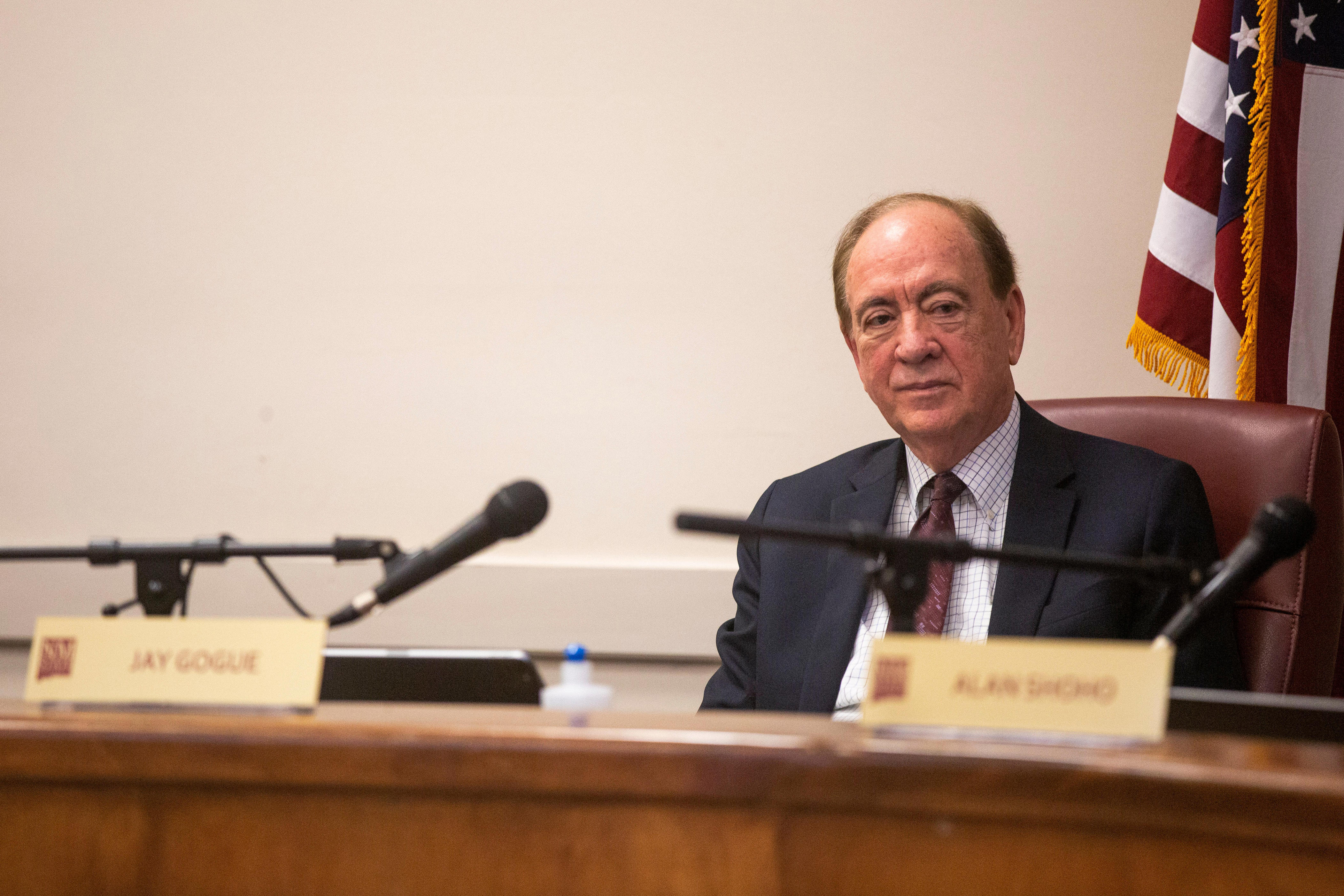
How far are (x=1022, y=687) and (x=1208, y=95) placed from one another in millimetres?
1720

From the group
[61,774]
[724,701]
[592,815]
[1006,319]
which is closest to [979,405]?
[1006,319]

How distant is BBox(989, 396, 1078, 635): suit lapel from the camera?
158 cm

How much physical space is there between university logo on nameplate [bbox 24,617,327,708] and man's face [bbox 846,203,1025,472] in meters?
1.10

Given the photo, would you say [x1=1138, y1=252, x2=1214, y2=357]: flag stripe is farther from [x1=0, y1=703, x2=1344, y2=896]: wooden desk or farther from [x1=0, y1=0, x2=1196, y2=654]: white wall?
[x1=0, y1=703, x2=1344, y2=896]: wooden desk

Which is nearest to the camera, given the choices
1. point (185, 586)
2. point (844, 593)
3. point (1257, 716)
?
point (1257, 716)

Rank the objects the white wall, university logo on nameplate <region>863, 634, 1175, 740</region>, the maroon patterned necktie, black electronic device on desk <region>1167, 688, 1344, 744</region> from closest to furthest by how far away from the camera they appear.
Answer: university logo on nameplate <region>863, 634, 1175, 740</region> → black electronic device on desk <region>1167, 688, 1344, 744</region> → the maroon patterned necktie → the white wall

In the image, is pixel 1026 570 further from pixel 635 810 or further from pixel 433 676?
pixel 635 810

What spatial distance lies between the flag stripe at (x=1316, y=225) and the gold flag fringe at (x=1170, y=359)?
0.15 m

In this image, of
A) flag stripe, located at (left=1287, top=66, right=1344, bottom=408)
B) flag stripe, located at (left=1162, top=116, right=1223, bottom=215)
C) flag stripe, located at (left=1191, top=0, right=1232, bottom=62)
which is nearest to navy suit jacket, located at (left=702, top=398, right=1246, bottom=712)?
flag stripe, located at (left=1287, top=66, right=1344, bottom=408)

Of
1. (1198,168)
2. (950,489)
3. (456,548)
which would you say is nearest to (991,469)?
(950,489)

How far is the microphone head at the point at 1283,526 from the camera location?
90 cm

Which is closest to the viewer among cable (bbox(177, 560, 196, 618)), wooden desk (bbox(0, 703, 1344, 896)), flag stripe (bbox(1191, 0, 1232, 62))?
wooden desk (bbox(0, 703, 1344, 896))

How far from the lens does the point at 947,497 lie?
175 cm

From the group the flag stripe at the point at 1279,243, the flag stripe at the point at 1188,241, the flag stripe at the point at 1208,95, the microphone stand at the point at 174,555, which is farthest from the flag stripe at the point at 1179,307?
the microphone stand at the point at 174,555
